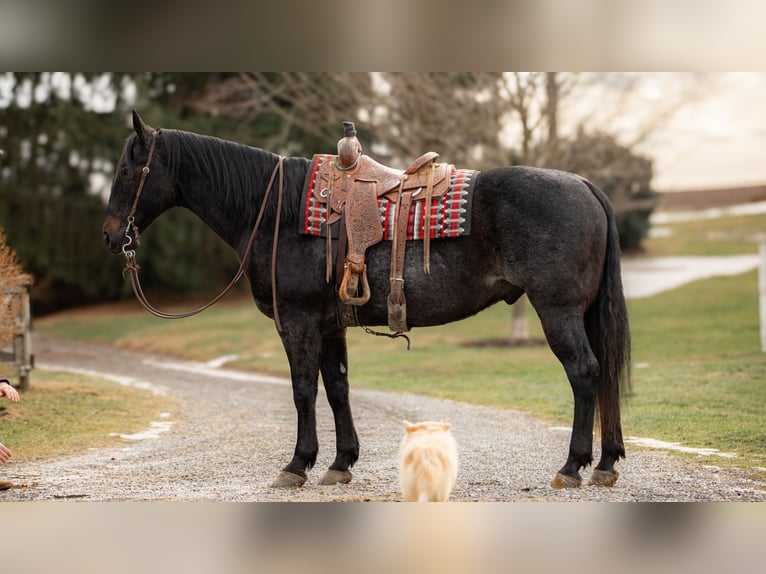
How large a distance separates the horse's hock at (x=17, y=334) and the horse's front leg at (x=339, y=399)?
3815 millimetres

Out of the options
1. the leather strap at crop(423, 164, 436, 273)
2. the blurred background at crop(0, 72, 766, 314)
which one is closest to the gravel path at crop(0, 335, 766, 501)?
the leather strap at crop(423, 164, 436, 273)

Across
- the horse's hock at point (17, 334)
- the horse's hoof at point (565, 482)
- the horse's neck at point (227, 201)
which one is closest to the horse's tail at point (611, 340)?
the horse's hoof at point (565, 482)

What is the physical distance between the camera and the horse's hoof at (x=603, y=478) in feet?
14.4

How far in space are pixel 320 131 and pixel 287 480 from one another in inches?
464

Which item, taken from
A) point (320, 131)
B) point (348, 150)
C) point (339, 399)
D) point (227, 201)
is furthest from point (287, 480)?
point (320, 131)

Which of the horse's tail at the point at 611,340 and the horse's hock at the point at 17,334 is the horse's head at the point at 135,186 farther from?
the horse's hock at the point at 17,334

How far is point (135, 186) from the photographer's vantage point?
4668 mm

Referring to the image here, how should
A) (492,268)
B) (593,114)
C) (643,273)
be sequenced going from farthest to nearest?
(643,273), (593,114), (492,268)

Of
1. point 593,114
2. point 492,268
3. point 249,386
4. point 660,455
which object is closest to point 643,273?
point 593,114

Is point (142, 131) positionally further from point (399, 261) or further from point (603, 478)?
point (603, 478)

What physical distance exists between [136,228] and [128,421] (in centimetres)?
302

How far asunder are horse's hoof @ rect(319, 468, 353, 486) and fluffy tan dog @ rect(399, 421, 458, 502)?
83cm
